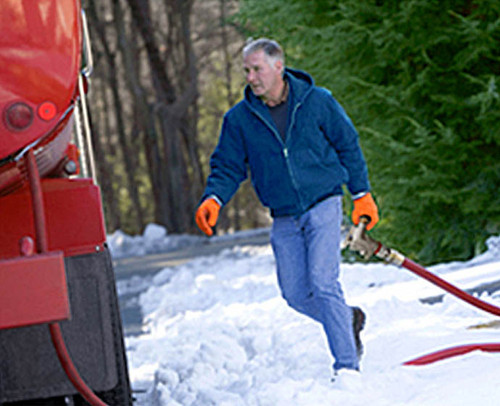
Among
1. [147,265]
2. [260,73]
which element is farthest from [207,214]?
[147,265]

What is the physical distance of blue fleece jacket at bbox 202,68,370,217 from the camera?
507 cm

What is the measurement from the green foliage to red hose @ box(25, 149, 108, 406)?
563 centimetres

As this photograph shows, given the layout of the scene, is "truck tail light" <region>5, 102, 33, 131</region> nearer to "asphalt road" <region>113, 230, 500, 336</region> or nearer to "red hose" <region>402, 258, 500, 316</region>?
"red hose" <region>402, 258, 500, 316</region>

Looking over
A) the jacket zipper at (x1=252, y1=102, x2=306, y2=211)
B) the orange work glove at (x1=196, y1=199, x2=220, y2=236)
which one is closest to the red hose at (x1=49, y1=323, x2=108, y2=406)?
the orange work glove at (x1=196, y1=199, x2=220, y2=236)

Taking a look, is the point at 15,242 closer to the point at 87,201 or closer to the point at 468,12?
the point at 87,201

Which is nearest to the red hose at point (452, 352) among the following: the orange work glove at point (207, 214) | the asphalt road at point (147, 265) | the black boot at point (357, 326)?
the black boot at point (357, 326)

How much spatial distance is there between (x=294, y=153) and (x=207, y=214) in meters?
0.60

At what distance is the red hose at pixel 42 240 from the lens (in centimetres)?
374

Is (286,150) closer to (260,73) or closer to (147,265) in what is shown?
(260,73)

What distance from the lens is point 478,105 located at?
29.7ft

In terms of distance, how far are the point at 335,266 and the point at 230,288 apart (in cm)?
634

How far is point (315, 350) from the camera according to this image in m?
6.01

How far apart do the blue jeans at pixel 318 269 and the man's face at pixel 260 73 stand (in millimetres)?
728

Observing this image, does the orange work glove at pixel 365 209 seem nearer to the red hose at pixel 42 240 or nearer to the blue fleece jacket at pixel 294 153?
the blue fleece jacket at pixel 294 153
